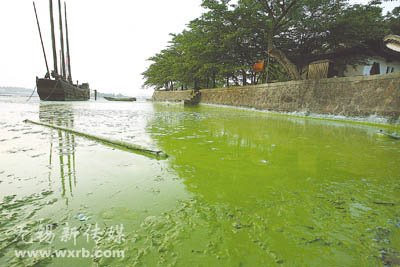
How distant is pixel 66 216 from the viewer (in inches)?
44.8

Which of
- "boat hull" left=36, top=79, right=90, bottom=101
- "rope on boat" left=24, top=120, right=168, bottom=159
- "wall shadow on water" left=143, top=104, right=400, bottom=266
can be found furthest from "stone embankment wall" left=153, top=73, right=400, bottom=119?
"boat hull" left=36, top=79, right=90, bottom=101

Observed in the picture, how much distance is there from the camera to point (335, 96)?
7.77 m

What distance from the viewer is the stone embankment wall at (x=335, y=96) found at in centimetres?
617

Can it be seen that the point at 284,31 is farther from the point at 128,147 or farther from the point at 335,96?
the point at 128,147

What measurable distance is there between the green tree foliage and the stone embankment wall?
156 cm

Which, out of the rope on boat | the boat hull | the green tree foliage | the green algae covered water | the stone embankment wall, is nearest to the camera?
the green algae covered water

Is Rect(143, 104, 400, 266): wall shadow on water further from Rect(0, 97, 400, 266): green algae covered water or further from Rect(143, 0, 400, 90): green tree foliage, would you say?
Rect(143, 0, 400, 90): green tree foliage

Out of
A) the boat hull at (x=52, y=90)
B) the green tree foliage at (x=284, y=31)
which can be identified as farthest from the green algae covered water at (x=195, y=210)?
the boat hull at (x=52, y=90)

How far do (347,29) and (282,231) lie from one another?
572 inches

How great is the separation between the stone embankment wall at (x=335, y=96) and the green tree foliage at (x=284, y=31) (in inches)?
61.4

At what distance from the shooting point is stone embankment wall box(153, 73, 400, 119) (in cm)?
617

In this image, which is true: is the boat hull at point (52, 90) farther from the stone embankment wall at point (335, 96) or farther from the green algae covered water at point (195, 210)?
the green algae covered water at point (195, 210)

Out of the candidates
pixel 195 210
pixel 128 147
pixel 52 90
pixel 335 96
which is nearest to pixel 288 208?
pixel 195 210

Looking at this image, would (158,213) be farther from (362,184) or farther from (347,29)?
(347,29)
